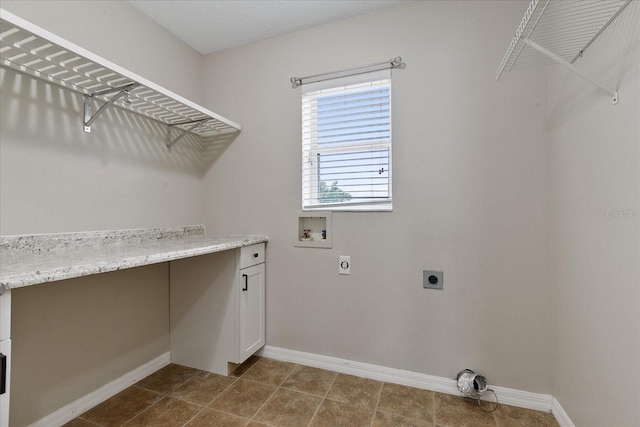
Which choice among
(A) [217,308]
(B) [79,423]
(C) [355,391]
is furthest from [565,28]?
(B) [79,423]

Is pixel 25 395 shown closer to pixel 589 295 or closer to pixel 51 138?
pixel 51 138

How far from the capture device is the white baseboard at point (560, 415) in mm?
1410

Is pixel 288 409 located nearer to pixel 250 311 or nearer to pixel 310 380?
pixel 310 380

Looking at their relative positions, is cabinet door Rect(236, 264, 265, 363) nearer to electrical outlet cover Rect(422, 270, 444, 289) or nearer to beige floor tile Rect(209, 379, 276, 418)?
beige floor tile Rect(209, 379, 276, 418)

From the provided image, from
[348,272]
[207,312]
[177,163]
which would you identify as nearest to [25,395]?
[207,312]

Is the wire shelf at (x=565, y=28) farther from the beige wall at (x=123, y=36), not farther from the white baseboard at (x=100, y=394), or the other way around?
the white baseboard at (x=100, y=394)

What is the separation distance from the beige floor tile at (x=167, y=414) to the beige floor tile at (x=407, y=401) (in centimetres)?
104

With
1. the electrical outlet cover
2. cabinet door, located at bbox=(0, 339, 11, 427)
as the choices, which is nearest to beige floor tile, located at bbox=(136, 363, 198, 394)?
cabinet door, located at bbox=(0, 339, 11, 427)

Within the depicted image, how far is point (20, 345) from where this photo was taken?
1312 mm

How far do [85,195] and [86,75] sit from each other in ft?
2.06

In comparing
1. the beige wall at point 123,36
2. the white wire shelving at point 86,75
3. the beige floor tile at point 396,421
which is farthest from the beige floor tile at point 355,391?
the beige wall at point 123,36

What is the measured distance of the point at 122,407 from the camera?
5.24ft

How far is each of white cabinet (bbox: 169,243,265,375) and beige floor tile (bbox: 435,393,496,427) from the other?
1208 mm

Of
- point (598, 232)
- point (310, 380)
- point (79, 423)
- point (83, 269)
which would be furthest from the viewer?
point (310, 380)
